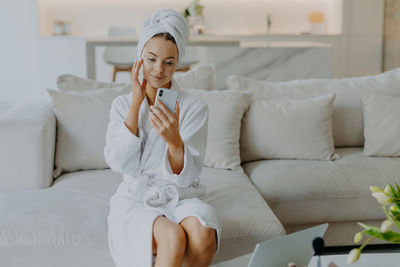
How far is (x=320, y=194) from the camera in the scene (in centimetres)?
238

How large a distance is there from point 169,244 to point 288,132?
124 cm

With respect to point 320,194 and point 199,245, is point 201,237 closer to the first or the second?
point 199,245

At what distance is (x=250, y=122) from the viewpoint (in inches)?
105

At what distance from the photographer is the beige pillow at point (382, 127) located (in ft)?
8.77

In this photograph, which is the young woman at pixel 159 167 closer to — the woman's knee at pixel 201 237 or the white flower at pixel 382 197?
the woman's knee at pixel 201 237

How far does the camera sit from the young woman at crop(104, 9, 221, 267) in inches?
64.1

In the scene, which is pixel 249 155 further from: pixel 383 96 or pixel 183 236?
pixel 183 236

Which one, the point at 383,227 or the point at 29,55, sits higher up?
the point at 29,55

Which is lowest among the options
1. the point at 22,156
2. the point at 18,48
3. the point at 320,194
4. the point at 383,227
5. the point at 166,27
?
the point at 320,194

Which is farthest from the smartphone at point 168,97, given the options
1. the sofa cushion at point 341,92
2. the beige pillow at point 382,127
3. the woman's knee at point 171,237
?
the beige pillow at point 382,127

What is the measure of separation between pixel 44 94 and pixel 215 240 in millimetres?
5465

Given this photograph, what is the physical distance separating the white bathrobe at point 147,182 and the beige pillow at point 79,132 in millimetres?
546

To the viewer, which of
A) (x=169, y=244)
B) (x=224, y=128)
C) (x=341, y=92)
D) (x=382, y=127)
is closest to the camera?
(x=169, y=244)

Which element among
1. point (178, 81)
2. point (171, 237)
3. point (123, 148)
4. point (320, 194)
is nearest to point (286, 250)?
point (171, 237)
